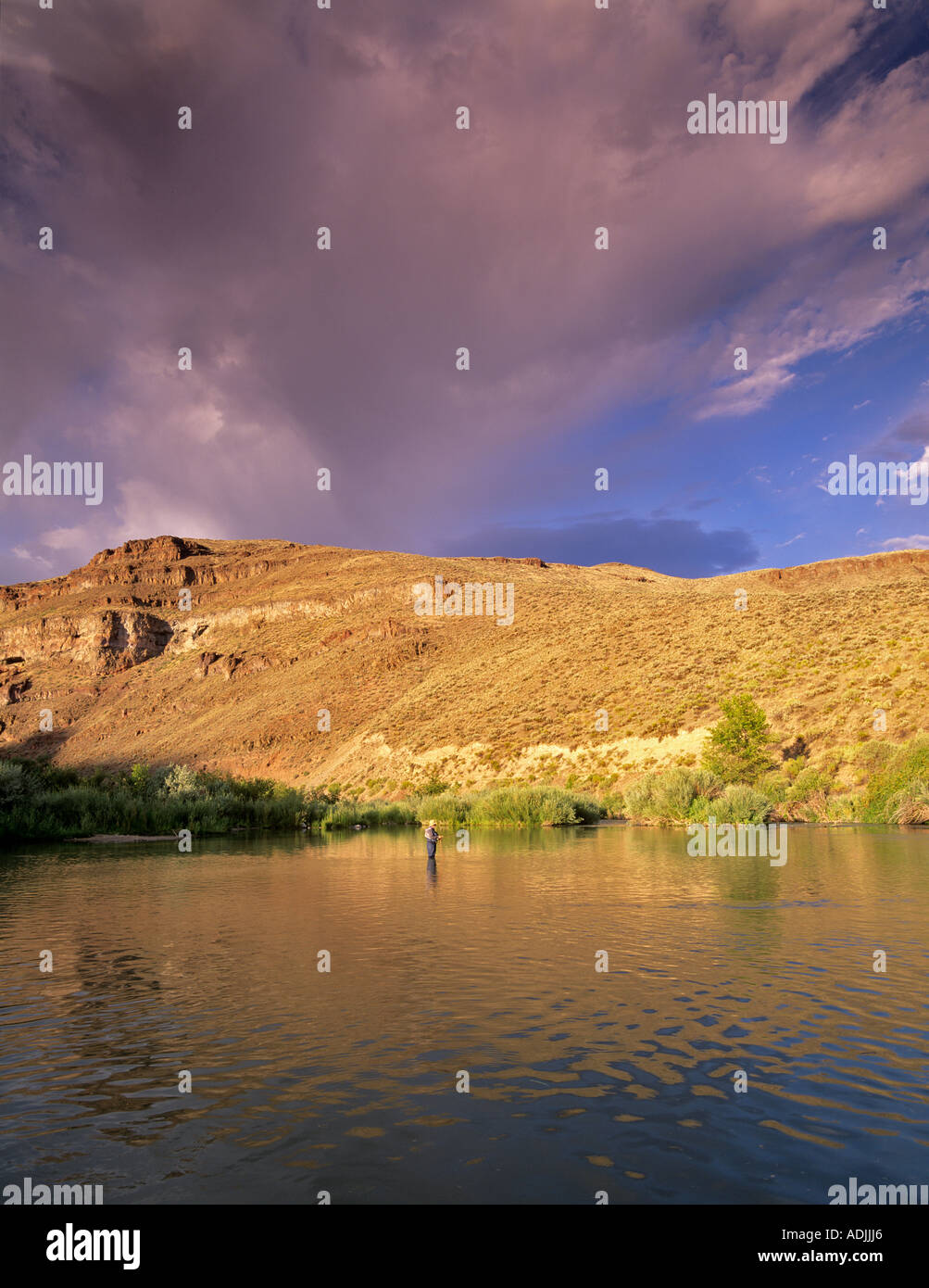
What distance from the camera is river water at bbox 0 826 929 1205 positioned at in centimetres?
500

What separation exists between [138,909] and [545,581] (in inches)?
3742

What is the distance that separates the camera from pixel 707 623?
A: 233 feet

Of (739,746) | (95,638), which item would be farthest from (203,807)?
(95,638)

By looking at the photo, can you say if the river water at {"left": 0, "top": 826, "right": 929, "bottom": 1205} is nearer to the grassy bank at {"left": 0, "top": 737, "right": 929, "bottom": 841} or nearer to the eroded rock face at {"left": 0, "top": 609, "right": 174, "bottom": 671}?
the grassy bank at {"left": 0, "top": 737, "right": 929, "bottom": 841}

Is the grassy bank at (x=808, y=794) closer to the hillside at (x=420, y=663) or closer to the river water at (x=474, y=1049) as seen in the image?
the hillside at (x=420, y=663)

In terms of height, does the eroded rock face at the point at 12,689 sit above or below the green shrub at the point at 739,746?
above

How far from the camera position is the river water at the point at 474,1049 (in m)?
5.00

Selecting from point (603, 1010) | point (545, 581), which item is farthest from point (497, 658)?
point (603, 1010)

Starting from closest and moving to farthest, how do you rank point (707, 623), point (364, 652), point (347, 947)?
point (347, 947)
point (707, 623)
point (364, 652)

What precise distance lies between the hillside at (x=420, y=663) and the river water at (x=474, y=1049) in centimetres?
3870

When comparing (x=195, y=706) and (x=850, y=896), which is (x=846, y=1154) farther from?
(x=195, y=706)

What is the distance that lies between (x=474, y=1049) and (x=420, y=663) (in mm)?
82466

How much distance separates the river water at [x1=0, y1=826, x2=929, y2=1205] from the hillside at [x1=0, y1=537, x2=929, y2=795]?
38699mm

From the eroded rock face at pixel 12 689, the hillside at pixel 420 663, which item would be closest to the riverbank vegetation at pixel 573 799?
the hillside at pixel 420 663
